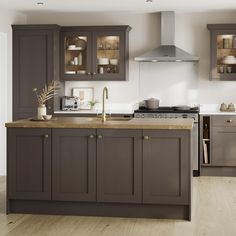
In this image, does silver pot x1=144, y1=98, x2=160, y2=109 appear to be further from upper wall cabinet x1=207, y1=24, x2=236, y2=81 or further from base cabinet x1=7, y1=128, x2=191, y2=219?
base cabinet x1=7, y1=128, x2=191, y2=219

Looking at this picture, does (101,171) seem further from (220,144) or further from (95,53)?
(95,53)

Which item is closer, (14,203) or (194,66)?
(14,203)

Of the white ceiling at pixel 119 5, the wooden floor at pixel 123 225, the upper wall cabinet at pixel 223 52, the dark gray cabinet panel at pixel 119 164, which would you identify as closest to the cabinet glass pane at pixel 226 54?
the upper wall cabinet at pixel 223 52

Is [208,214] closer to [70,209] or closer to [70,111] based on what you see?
[70,209]

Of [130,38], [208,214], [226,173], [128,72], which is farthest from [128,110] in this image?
[208,214]

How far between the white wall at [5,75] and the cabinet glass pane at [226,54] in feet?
10.0

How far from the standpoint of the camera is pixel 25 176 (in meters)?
5.12

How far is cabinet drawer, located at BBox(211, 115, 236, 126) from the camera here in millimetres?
7391

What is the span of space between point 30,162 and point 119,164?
2.84 ft

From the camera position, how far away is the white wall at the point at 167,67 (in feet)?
26.2

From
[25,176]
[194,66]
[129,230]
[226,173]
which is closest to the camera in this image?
[129,230]

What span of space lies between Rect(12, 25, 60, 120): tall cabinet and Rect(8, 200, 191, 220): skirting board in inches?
109

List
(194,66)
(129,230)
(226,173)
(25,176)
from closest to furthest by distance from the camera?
(129,230), (25,176), (226,173), (194,66)

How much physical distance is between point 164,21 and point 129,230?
410 centimetres
